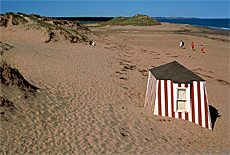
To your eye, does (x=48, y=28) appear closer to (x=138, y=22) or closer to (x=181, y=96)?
(x=181, y=96)

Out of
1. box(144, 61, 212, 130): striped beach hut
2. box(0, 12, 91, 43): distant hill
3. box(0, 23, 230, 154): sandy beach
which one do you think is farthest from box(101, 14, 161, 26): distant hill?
box(144, 61, 212, 130): striped beach hut

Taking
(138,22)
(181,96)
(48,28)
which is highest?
(138,22)

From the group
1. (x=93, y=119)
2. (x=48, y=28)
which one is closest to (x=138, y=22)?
(x=48, y=28)

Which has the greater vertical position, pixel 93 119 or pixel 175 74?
pixel 175 74

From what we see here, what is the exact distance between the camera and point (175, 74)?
26.8 ft

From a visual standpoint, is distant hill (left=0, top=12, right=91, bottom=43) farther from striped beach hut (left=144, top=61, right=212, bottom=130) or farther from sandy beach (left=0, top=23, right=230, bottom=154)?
striped beach hut (left=144, top=61, right=212, bottom=130)

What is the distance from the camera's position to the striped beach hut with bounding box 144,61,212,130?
791 cm

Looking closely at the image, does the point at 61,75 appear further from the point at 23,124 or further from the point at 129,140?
the point at 129,140

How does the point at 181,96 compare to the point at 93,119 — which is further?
the point at 181,96

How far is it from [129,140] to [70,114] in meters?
2.66

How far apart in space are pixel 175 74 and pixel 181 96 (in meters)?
0.91

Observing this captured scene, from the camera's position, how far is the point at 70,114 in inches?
310

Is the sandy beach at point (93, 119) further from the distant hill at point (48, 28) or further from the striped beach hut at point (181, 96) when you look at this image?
the distant hill at point (48, 28)

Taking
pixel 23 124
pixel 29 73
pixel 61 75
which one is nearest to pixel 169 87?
pixel 23 124
